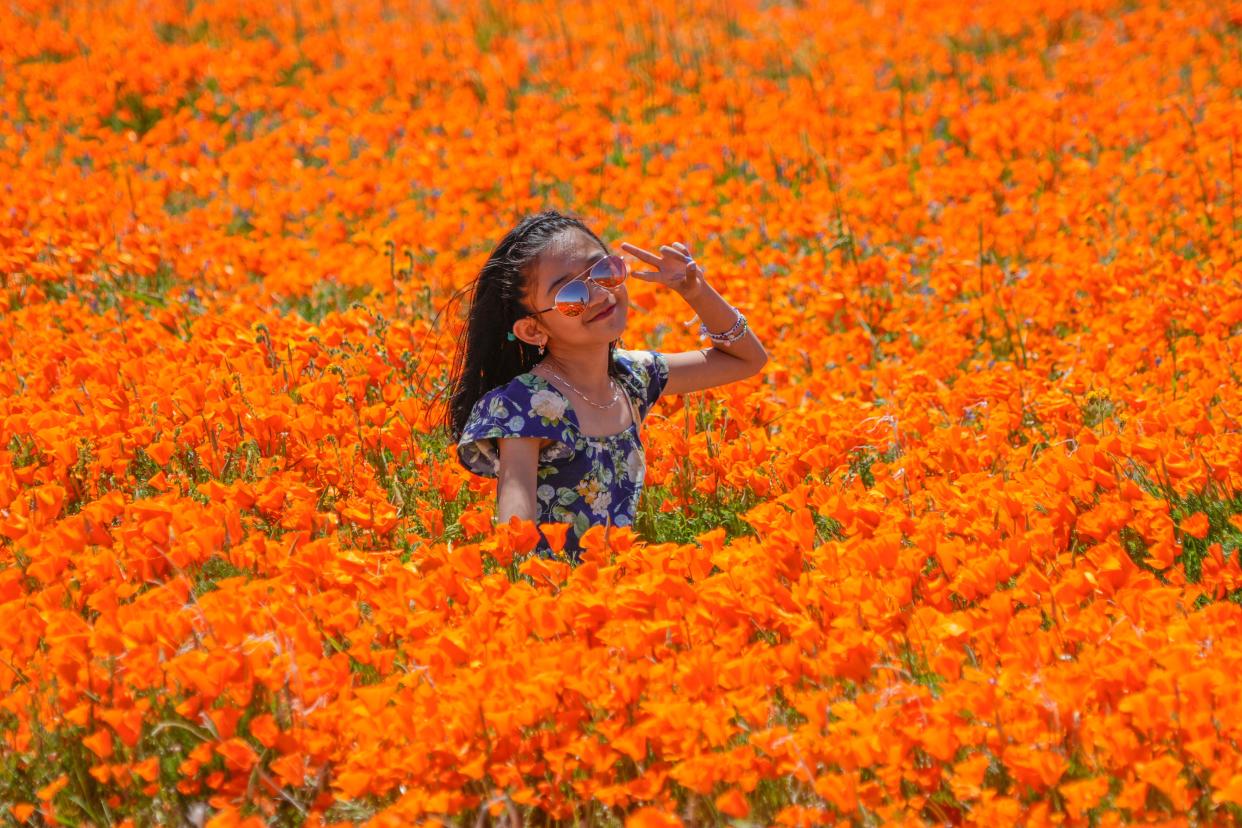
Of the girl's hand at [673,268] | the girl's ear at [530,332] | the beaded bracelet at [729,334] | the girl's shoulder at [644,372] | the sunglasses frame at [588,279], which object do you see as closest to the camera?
the sunglasses frame at [588,279]

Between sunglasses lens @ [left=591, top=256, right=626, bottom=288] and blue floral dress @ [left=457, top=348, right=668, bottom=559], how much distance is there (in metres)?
0.38

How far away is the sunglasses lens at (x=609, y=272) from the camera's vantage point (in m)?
4.29

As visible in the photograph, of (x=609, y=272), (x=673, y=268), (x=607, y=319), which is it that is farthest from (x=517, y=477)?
(x=673, y=268)

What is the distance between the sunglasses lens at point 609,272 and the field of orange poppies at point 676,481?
71 centimetres

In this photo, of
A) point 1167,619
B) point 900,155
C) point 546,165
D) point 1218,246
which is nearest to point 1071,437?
point 1167,619

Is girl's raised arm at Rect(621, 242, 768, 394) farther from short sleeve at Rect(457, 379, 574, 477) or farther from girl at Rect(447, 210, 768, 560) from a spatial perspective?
short sleeve at Rect(457, 379, 574, 477)

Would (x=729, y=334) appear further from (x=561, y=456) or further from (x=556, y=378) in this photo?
(x=561, y=456)

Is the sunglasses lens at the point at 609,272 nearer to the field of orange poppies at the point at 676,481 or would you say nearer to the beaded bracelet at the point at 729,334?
the beaded bracelet at the point at 729,334

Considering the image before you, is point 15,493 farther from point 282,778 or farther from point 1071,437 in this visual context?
point 1071,437

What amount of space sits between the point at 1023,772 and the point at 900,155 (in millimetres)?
6740

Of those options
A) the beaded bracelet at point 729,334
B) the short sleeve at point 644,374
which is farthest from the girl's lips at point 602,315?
the beaded bracelet at point 729,334

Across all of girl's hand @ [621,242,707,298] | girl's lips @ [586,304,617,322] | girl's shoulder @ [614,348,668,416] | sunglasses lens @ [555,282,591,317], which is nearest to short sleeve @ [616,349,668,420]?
girl's shoulder @ [614,348,668,416]

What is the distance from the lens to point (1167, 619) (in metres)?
3.07

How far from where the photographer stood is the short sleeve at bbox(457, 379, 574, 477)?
4270 millimetres
